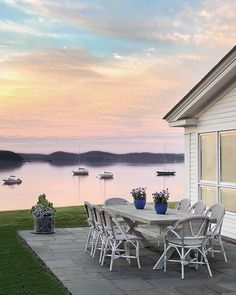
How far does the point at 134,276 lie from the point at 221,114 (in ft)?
14.8

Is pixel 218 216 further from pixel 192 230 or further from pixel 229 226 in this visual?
pixel 229 226

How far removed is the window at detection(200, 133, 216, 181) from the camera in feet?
32.7

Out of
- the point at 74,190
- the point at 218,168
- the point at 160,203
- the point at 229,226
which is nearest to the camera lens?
the point at 160,203

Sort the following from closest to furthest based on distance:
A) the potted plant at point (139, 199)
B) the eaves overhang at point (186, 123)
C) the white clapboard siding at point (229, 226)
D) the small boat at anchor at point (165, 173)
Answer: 1. the potted plant at point (139, 199)
2. the white clapboard siding at point (229, 226)
3. the eaves overhang at point (186, 123)
4. the small boat at anchor at point (165, 173)

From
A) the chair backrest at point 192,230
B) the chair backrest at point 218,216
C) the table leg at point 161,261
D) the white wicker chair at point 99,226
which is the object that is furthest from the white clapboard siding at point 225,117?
the chair backrest at point 192,230

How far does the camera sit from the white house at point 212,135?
9.14m

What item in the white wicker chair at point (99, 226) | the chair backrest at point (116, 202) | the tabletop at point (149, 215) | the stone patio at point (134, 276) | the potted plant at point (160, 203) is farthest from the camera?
the chair backrest at point (116, 202)

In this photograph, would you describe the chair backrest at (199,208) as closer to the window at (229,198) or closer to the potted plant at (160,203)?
the potted plant at (160,203)

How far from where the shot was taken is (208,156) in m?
10.2

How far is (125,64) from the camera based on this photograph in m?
17.0

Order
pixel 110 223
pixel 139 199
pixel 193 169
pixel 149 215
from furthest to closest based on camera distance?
pixel 193 169
pixel 139 199
pixel 149 215
pixel 110 223

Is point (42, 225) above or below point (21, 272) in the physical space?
above

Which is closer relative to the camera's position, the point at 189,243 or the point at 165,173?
the point at 189,243

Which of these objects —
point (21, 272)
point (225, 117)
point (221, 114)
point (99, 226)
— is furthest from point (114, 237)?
point (221, 114)
